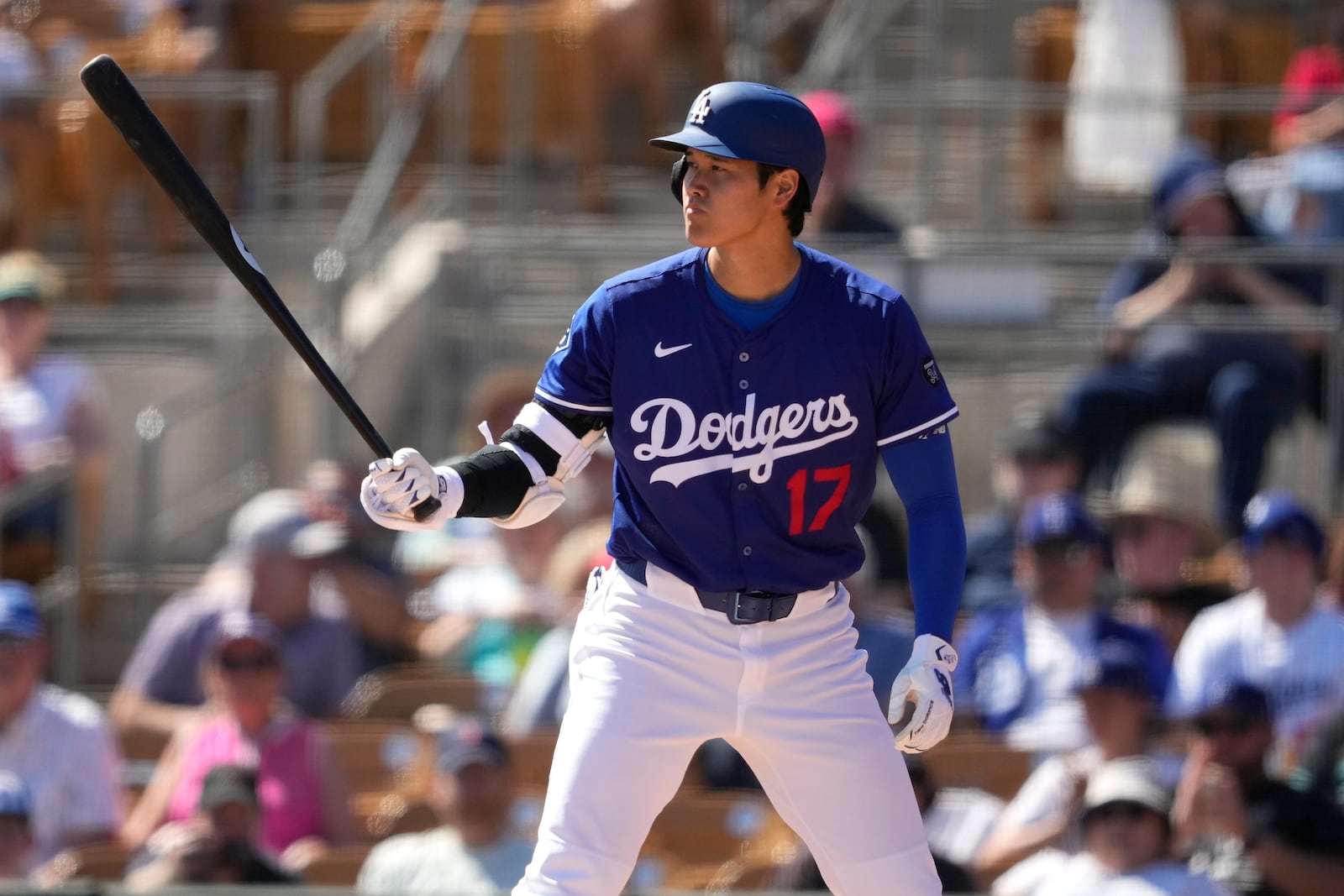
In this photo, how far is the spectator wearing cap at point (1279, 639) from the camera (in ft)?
20.1

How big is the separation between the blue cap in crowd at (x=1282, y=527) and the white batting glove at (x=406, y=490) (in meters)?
3.44

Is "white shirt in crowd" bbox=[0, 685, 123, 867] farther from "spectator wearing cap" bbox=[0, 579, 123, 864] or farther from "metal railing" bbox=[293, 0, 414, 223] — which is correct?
"metal railing" bbox=[293, 0, 414, 223]

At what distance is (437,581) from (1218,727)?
2850mm

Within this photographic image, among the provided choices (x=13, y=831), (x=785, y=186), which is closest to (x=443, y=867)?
(x=13, y=831)

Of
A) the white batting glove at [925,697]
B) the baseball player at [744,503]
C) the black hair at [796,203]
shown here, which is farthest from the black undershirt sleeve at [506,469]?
the white batting glove at [925,697]

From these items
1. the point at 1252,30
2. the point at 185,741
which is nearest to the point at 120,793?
the point at 185,741

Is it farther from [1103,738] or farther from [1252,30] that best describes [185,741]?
[1252,30]

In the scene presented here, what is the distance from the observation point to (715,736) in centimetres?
368

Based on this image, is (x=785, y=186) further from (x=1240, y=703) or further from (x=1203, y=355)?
(x=1203, y=355)

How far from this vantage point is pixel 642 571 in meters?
3.79

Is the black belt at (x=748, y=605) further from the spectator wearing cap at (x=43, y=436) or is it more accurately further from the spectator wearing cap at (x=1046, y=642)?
the spectator wearing cap at (x=43, y=436)

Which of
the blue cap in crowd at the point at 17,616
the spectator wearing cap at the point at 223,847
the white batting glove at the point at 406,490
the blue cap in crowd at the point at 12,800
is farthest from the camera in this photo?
the blue cap in crowd at the point at 17,616

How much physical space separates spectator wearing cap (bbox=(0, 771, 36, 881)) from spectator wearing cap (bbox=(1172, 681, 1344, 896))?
3.27 m

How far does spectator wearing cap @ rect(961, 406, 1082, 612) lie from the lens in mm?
6797
